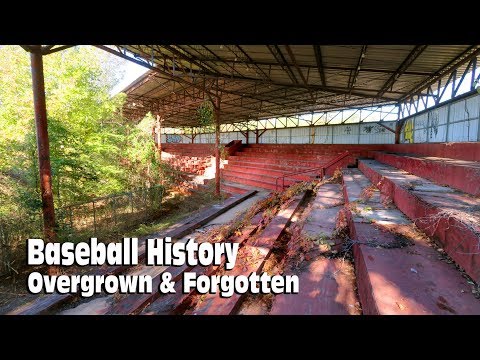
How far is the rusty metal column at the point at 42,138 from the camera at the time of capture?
4.37 metres

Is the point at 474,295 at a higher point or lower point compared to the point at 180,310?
higher

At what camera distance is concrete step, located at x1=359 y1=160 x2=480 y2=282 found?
5.24 feet

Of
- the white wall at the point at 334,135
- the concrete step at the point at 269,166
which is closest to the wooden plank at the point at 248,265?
the concrete step at the point at 269,166

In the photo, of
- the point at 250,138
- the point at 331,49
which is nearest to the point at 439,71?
the point at 331,49

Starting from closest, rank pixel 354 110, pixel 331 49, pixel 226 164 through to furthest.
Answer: pixel 331 49, pixel 226 164, pixel 354 110

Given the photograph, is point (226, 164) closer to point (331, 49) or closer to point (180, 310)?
point (331, 49)

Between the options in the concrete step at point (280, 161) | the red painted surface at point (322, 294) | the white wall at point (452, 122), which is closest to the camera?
the red painted surface at point (322, 294)

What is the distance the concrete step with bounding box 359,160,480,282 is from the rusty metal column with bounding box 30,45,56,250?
5994 mm

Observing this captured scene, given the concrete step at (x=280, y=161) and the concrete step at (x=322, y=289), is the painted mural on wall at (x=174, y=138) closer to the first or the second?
the concrete step at (x=280, y=161)

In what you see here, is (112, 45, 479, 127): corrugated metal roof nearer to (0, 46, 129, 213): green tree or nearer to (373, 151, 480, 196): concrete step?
(0, 46, 129, 213): green tree

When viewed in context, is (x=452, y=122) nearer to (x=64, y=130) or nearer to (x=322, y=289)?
(x=322, y=289)

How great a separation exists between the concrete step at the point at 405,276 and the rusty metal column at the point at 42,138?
546 cm
